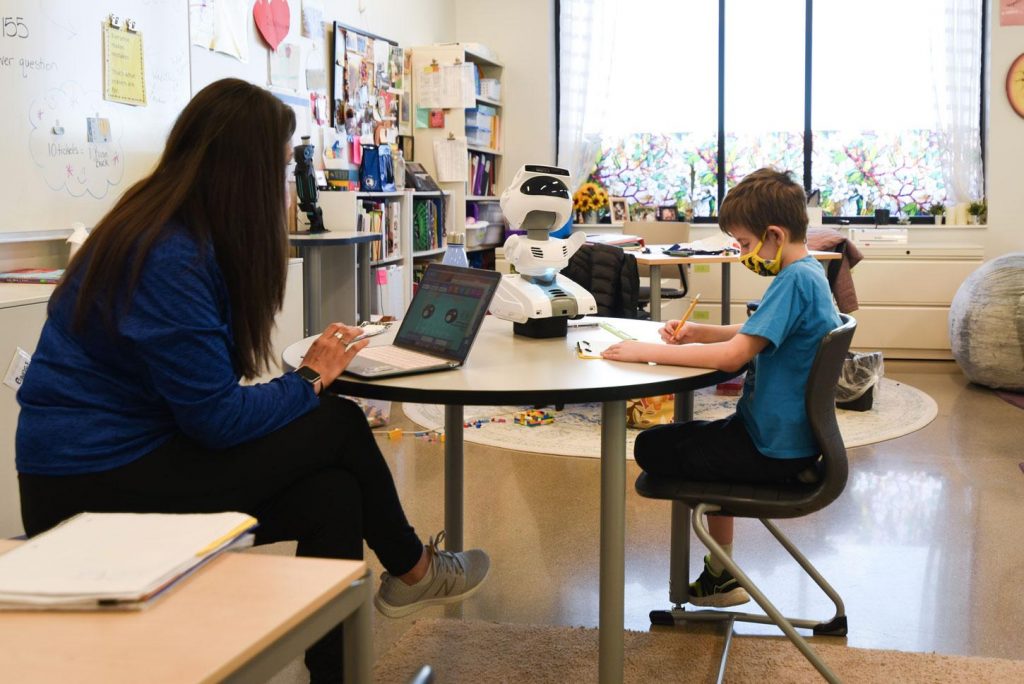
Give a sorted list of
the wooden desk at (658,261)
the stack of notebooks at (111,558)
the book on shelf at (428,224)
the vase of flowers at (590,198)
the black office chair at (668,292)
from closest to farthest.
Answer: the stack of notebooks at (111,558)
the wooden desk at (658,261)
the black office chair at (668,292)
the book on shelf at (428,224)
the vase of flowers at (590,198)

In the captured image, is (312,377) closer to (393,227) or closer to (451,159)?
(393,227)

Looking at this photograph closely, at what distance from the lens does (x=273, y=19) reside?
4.43m

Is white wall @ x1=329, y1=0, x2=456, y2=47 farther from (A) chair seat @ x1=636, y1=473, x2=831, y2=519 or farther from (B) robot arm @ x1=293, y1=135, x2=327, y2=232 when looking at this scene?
(A) chair seat @ x1=636, y1=473, x2=831, y2=519

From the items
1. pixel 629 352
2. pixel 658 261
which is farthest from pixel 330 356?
pixel 658 261

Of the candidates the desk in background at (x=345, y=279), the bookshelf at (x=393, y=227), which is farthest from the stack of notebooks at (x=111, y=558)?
the bookshelf at (x=393, y=227)

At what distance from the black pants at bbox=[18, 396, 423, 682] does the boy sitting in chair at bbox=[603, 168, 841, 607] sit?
52 cm

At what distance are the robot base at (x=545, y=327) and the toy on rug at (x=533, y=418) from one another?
7.07 feet

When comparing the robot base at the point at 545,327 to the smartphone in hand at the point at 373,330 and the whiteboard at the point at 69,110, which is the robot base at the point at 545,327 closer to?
the smartphone in hand at the point at 373,330

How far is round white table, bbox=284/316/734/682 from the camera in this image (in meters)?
1.63

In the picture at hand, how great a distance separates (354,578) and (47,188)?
264 centimetres

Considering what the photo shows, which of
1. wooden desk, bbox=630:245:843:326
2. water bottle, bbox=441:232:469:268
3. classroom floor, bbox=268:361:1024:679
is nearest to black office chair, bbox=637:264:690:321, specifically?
wooden desk, bbox=630:245:843:326

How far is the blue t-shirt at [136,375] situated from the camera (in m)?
1.44

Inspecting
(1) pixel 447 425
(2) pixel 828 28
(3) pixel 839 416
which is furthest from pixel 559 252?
(2) pixel 828 28

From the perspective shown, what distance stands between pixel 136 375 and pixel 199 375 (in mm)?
101
